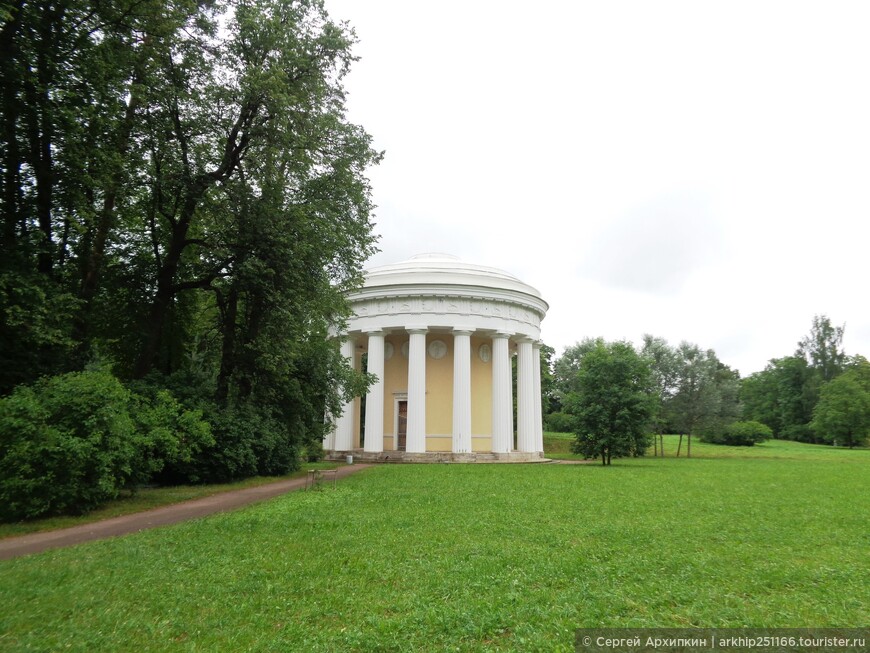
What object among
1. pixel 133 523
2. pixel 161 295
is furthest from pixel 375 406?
pixel 133 523

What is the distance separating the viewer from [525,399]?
1352 inches

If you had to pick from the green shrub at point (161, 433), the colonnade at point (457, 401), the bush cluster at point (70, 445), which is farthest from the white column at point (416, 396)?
the bush cluster at point (70, 445)

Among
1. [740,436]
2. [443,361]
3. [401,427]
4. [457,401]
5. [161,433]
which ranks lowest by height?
[740,436]

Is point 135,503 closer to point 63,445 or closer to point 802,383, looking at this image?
point 63,445

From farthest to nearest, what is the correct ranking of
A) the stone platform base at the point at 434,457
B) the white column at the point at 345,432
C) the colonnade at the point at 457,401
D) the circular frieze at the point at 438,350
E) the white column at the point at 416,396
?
the circular frieze at the point at 438,350 → the white column at the point at 345,432 → the colonnade at the point at 457,401 → the white column at the point at 416,396 → the stone platform base at the point at 434,457

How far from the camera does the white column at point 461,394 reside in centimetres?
3098

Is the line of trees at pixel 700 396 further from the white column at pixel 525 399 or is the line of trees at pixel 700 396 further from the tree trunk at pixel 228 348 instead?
the tree trunk at pixel 228 348

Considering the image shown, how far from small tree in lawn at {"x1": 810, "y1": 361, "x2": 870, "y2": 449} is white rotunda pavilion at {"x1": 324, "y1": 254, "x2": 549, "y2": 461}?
136 ft

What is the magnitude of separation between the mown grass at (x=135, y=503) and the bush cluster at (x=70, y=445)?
25cm

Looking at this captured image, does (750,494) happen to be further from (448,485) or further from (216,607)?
(216,607)

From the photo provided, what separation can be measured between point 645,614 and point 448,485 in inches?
473

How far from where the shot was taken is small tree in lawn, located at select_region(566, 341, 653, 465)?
27.8 metres

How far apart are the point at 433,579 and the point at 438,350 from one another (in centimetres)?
2921

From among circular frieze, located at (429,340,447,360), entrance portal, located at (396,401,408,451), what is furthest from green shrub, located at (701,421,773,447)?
entrance portal, located at (396,401,408,451)
